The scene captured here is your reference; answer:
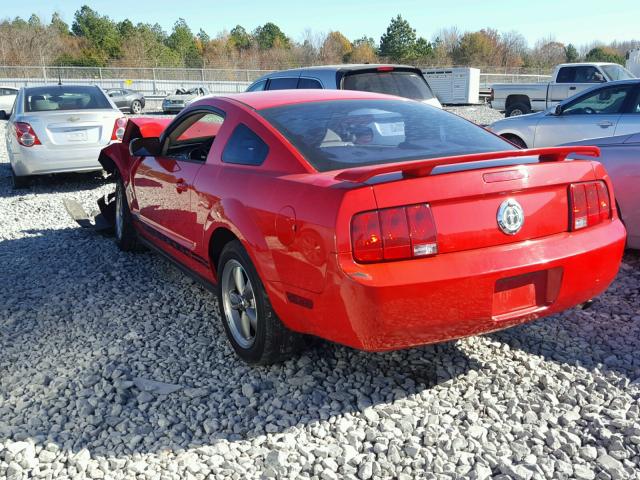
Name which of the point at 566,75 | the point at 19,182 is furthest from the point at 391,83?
the point at 566,75

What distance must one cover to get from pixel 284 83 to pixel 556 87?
12.4 m

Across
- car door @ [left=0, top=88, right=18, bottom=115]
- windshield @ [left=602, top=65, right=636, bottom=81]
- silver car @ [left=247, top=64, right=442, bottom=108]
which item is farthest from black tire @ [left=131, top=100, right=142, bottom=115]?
silver car @ [left=247, top=64, right=442, bottom=108]

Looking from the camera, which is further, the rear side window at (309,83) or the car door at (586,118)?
the car door at (586,118)

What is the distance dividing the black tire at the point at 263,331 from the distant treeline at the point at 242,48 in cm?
4606

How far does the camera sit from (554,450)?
8.64ft

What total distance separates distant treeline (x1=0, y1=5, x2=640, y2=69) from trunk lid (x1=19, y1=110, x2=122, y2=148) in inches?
1567

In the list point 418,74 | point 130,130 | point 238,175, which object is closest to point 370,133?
point 238,175

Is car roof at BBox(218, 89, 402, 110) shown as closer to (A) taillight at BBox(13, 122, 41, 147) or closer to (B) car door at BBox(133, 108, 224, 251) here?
(B) car door at BBox(133, 108, 224, 251)

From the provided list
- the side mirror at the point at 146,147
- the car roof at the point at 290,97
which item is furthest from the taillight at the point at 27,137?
the car roof at the point at 290,97

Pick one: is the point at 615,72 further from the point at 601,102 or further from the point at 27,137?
the point at 27,137

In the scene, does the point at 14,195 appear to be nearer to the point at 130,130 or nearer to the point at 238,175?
the point at 130,130

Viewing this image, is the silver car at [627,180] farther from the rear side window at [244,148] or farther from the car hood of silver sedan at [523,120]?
the car hood of silver sedan at [523,120]

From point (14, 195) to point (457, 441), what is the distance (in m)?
8.13

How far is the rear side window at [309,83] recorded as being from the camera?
25.4ft
